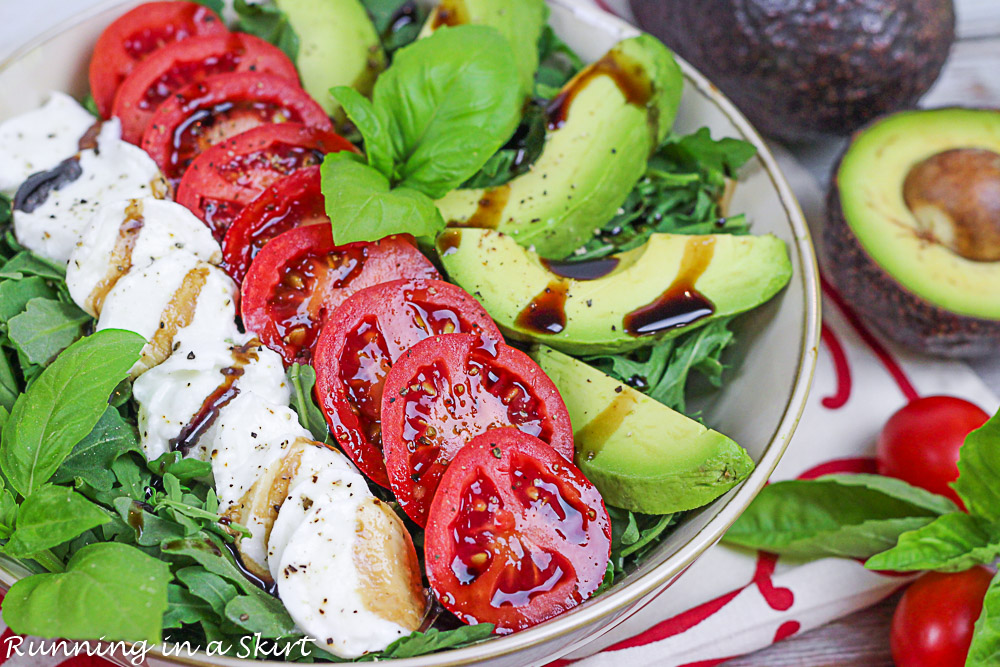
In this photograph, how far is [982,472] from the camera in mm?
1678

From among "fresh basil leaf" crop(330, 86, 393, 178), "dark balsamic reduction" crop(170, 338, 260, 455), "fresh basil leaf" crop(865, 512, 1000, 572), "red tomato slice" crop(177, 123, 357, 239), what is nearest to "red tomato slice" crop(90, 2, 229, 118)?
"red tomato slice" crop(177, 123, 357, 239)

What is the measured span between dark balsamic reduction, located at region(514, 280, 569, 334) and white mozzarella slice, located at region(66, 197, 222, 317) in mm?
710

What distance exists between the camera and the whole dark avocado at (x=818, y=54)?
2.40 meters

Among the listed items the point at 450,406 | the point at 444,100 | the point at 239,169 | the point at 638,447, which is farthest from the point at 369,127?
the point at 638,447

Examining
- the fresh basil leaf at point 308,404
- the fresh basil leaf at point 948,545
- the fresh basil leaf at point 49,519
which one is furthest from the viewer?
the fresh basil leaf at point 948,545

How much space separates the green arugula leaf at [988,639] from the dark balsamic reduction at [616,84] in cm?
129

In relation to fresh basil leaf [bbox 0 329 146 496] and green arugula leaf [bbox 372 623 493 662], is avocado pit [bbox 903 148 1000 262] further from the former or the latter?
fresh basil leaf [bbox 0 329 146 496]

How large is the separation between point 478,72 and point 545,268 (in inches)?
19.1

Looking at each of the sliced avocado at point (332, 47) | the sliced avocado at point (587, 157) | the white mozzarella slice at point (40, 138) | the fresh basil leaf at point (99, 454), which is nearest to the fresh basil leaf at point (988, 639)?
the sliced avocado at point (587, 157)

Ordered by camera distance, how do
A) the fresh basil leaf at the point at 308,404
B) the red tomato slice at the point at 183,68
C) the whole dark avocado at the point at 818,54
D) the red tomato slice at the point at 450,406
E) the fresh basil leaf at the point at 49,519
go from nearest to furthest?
the fresh basil leaf at the point at 49,519 < the red tomato slice at the point at 450,406 < the fresh basil leaf at the point at 308,404 < the red tomato slice at the point at 183,68 < the whole dark avocado at the point at 818,54

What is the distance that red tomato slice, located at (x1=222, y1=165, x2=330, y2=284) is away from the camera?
170 centimetres

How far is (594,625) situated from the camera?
137 centimetres

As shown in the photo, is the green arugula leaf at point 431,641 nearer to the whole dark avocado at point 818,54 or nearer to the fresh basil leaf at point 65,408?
the fresh basil leaf at point 65,408

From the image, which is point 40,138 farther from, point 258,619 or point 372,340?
point 258,619
